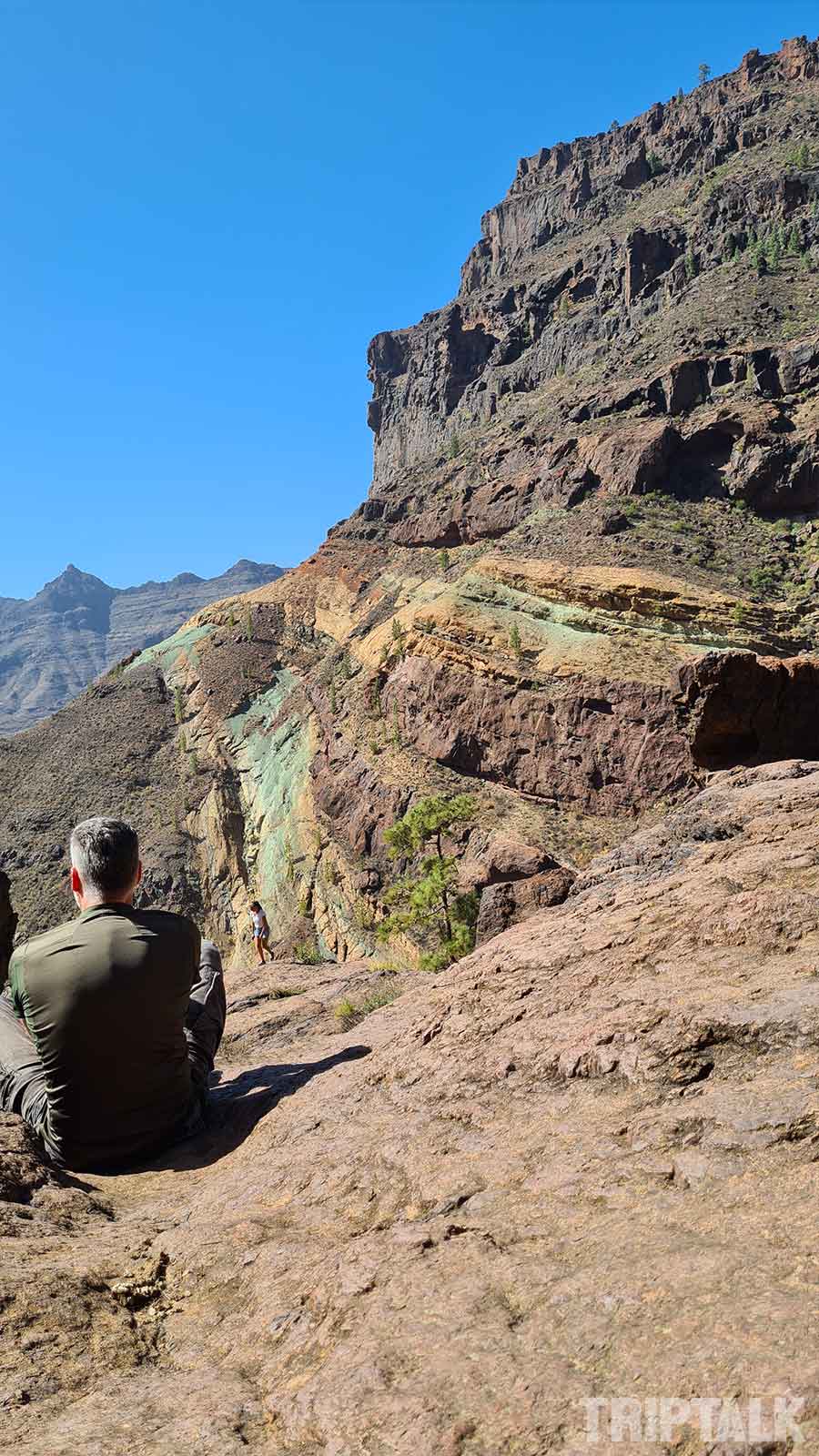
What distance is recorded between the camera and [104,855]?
12.5ft

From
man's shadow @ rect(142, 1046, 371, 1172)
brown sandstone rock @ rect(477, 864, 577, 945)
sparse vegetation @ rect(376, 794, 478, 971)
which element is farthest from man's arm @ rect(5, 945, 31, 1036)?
sparse vegetation @ rect(376, 794, 478, 971)

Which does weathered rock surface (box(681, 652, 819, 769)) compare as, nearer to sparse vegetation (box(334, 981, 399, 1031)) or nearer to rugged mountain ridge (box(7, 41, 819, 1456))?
rugged mountain ridge (box(7, 41, 819, 1456))

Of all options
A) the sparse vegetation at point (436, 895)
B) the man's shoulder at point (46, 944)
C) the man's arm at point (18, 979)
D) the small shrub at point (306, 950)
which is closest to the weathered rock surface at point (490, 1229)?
the man's arm at point (18, 979)

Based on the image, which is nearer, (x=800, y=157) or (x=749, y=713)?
(x=749, y=713)

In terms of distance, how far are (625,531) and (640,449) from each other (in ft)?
20.4

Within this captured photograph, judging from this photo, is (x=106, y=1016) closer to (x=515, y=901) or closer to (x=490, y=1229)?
(x=490, y=1229)

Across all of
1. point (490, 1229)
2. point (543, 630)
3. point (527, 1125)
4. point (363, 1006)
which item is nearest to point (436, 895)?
point (363, 1006)

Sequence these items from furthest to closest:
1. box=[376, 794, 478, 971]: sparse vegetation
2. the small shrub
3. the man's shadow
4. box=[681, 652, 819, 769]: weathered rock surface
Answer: the small shrub
box=[376, 794, 478, 971]: sparse vegetation
box=[681, 652, 819, 769]: weathered rock surface
the man's shadow

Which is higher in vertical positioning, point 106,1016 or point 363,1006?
point 106,1016

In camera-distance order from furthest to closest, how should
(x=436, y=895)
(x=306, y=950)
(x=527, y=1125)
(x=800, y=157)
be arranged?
(x=800, y=157)
(x=306, y=950)
(x=436, y=895)
(x=527, y=1125)

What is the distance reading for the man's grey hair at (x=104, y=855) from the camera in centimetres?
379

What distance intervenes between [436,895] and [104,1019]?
18.7 metres

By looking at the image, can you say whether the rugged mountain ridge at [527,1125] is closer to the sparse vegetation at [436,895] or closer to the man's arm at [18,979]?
the man's arm at [18,979]

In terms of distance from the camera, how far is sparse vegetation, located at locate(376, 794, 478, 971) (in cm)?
2066
